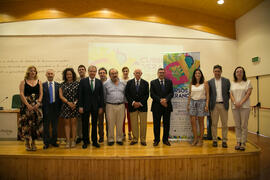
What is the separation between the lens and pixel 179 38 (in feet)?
19.4

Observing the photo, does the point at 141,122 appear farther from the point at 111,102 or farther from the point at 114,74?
the point at 114,74

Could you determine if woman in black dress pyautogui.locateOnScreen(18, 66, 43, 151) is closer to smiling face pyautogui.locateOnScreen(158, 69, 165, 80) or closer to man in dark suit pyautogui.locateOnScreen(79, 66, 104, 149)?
man in dark suit pyautogui.locateOnScreen(79, 66, 104, 149)

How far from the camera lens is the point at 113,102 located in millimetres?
3320

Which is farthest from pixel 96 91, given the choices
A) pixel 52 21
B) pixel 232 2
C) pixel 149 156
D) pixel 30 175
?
pixel 232 2

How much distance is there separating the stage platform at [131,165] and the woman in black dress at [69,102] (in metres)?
0.48

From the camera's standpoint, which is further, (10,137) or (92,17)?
(92,17)

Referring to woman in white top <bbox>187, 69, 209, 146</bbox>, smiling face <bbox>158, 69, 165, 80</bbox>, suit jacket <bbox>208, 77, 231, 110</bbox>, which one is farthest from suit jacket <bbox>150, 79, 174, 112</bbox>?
suit jacket <bbox>208, 77, 231, 110</bbox>

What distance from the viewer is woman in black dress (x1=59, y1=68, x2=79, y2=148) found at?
10.2 feet

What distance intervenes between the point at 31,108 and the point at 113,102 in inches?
59.7

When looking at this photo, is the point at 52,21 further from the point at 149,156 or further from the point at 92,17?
the point at 149,156

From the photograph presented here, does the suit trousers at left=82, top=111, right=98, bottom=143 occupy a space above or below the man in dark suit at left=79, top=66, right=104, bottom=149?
below

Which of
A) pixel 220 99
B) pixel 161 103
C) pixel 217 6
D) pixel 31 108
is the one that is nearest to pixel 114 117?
pixel 161 103

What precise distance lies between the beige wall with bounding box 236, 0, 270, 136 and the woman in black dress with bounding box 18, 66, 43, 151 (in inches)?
247

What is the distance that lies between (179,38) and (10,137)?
6.02m
